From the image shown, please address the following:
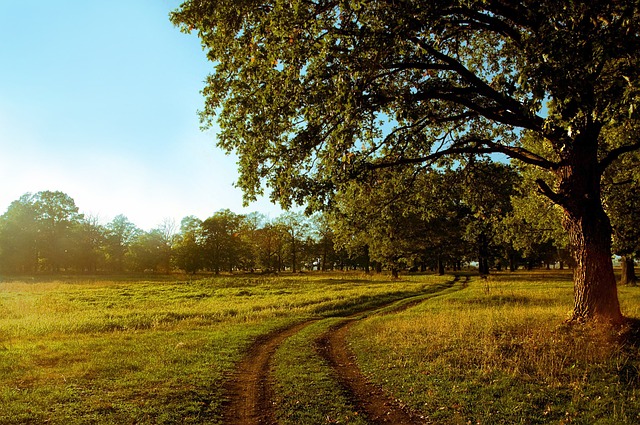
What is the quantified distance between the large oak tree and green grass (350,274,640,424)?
7.01 feet

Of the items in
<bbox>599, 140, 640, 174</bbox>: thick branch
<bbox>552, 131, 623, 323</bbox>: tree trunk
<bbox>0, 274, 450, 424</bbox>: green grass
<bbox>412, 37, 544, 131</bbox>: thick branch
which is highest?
<bbox>412, 37, 544, 131</bbox>: thick branch

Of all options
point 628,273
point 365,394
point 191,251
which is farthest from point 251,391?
point 191,251

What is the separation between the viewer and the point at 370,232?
1730 cm

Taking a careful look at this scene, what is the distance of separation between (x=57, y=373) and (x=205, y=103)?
8565 millimetres

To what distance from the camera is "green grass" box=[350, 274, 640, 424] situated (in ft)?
24.0

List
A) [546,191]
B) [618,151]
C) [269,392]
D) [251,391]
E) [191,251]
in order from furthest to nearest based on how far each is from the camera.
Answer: [191,251], [546,191], [618,151], [251,391], [269,392]

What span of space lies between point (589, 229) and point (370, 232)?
802 cm

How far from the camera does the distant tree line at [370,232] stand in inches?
650

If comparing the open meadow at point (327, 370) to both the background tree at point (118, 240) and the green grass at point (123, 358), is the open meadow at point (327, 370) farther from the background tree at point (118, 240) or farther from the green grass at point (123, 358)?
the background tree at point (118, 240)

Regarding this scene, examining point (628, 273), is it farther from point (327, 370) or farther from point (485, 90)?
point (327, 370)

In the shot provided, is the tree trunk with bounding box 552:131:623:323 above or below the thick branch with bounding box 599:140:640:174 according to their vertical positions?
below

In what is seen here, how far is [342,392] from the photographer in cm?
860

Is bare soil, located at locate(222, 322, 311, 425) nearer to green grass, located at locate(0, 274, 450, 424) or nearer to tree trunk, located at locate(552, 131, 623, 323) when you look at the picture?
green grass, located at locate(0, 274, 450, 424)

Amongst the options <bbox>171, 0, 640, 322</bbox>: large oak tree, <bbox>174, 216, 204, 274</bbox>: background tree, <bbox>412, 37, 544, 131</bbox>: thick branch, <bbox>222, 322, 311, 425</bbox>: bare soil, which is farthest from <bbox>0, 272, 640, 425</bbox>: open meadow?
<bbox>174, 216, 204, 274</bbox>: background tree
